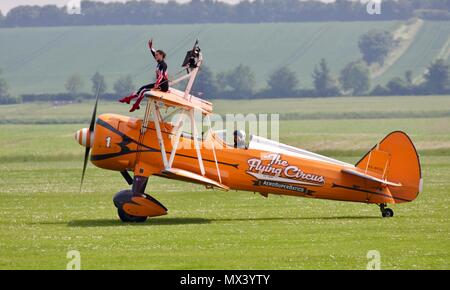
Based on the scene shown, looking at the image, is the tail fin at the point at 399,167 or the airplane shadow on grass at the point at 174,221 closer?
the airplane shadow on grass at the point at 174,221

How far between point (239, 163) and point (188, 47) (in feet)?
278

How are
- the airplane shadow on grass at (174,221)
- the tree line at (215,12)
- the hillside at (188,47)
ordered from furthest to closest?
the tree line at (215,12) < the hillside at (188,47) < the airplane shadow on grass at (174,221)

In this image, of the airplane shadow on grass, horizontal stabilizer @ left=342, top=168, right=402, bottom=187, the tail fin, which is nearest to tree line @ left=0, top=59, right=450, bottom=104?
the airplane shadow on grass

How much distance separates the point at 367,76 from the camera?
10838 centimetres

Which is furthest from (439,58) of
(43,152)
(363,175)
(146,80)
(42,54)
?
(363,175)

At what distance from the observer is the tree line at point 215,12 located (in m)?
134

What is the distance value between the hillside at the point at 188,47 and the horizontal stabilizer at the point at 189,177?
76723 millimetres

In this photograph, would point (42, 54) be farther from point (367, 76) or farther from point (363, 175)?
point (363, 175)

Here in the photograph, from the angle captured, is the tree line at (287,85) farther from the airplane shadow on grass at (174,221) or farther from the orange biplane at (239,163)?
the orange biplane at (239,163)

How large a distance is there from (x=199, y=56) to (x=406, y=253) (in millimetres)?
6501

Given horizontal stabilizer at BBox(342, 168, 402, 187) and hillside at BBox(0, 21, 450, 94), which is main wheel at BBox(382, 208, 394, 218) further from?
hillside at BBox(0, 21, 450, 94)

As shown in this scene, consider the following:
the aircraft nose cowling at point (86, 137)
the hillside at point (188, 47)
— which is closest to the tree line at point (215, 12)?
the hillside at point (188, 47)

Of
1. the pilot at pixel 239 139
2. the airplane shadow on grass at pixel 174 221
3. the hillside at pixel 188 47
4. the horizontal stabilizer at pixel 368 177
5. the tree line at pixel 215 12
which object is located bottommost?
the hillside at pixel 188 47

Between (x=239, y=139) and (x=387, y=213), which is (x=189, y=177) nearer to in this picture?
(x=239, y=139)
